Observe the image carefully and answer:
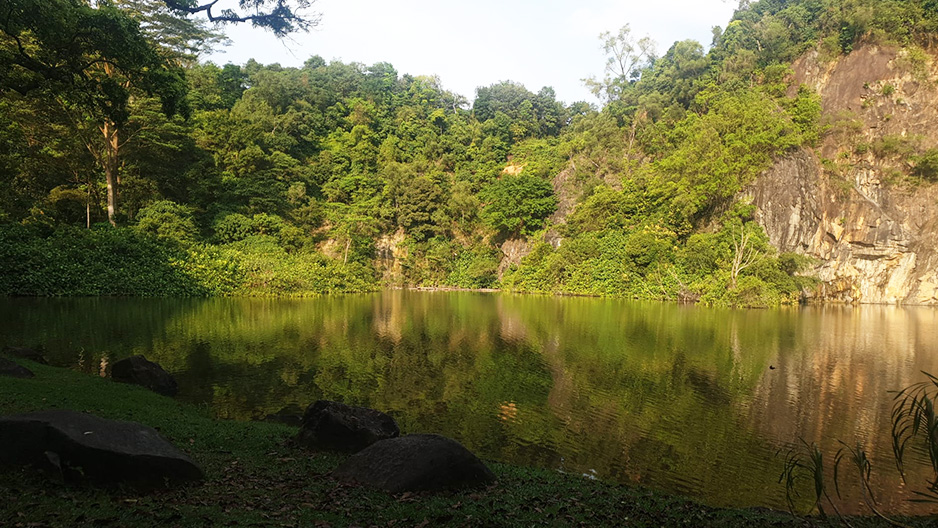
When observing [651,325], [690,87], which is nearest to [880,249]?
[690,87]

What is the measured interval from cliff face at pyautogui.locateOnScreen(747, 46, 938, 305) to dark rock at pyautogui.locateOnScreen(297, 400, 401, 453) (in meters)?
40.8

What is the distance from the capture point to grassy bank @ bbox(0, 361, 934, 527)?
166 inches

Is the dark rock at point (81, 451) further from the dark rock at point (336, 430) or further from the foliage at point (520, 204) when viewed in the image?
the foliage at point (520, 204)

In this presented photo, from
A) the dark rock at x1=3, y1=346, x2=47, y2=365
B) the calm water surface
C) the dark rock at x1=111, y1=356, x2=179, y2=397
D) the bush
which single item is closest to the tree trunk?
the bush

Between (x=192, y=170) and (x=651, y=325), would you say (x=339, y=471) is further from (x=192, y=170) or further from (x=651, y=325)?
(x=192, y=170)

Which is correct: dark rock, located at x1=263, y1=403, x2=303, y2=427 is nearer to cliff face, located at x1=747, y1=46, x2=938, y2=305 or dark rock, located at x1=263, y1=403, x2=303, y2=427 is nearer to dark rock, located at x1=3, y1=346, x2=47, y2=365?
dark rock, located at x1=3, y1=346, x2=47, y2=365

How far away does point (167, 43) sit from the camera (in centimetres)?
3634

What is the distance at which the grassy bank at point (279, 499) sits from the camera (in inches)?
166

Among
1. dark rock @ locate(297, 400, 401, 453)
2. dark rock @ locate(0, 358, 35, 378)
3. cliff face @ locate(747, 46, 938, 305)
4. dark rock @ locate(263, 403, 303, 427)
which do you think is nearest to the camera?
dark rock @ locate(297, 400, 401, 453)

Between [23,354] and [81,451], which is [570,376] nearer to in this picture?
[81,451]

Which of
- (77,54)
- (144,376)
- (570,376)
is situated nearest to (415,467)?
(144,376)

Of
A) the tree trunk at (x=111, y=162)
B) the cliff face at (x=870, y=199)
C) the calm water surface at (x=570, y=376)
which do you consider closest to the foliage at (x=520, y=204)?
the cliff face at (x=870, y=199)

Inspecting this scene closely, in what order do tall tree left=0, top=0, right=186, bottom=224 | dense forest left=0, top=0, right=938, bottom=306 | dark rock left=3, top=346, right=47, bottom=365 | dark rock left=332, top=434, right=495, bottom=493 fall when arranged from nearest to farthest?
dark rock left=332, top=434, right=495, bottom=493, dark rock left=3, top=346, right=47, bottom=365, tall tree left=0, top=0, right=186, bottom=224, dense forest left=0, top=0, right=938, bottom=306

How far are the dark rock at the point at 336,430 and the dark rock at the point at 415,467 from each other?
98cm
